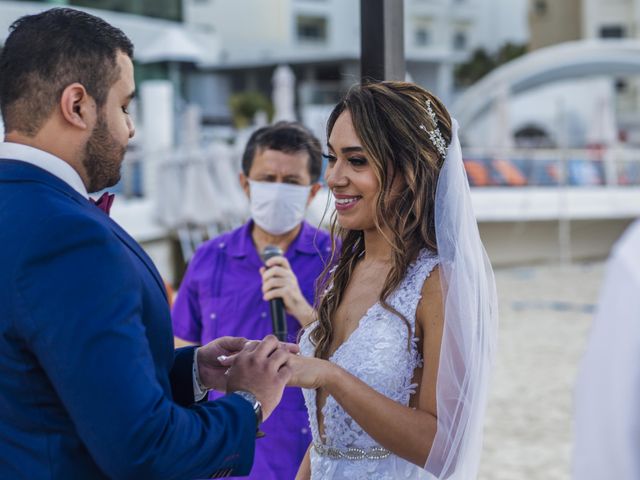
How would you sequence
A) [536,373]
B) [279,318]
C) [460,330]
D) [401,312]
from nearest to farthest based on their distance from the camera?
[460,330] → [401,312] → [279,318] → [536,373]

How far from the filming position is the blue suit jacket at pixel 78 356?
62.1 inches

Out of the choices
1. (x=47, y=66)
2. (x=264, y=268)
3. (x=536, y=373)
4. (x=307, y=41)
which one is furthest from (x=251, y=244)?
(x=307, y=41)

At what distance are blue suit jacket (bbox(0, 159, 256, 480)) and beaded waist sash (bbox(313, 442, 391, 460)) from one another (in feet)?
2.56

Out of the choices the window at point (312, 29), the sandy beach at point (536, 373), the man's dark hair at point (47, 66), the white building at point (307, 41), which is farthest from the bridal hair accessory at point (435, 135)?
the window at point (312, 29)

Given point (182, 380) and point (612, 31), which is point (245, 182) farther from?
point (612, 31)

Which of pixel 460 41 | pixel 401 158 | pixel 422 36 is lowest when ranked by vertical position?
pixel 401 158

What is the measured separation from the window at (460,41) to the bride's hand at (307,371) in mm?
56556

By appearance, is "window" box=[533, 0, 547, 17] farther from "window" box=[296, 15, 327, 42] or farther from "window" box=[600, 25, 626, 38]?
"window" box=[296, 15, 327, 42]

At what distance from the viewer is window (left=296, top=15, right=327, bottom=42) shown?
50.9m

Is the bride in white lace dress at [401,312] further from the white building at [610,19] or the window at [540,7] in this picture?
the window at [540,7]

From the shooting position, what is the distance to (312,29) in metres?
51.3

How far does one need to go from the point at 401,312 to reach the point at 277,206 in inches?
49.6

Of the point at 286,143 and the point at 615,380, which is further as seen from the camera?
the point at 286,143

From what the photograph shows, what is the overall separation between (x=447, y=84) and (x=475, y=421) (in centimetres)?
4500
